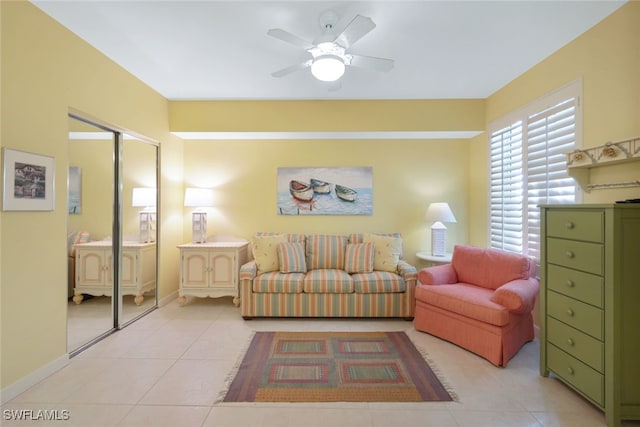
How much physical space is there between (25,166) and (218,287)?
88.5 inches

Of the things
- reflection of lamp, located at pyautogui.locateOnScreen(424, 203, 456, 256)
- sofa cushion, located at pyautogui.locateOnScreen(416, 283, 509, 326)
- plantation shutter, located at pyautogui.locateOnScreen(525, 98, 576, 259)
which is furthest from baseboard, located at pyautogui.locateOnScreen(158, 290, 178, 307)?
plantation shutter, located at pyautogui.locateOnScreen(525, 98, 576, 259)

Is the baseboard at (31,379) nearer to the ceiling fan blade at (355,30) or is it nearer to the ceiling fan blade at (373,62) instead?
the ceiling fan blade at (355,30)

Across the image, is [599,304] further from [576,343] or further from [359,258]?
[359,258]

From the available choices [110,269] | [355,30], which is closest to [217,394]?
[110,269]

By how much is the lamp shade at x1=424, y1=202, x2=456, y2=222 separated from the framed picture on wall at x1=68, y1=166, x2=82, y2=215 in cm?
388

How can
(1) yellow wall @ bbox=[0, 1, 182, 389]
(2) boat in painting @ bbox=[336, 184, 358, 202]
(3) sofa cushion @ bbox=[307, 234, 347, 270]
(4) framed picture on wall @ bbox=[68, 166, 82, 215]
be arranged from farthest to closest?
(2) boat in painting @ bbox=[336, 184, 358, 202], (3) sofa cushion @ bbox=[307, 234, 347, 270], (4) framed picture on wall @ bbox=[68, 166, 82, 215], (1) yellow wall @ bbox=[0, 1, 182, 389]

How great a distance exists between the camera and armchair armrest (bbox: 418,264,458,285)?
10.00 feet

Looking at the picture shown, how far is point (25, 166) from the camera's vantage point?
2.03 metres

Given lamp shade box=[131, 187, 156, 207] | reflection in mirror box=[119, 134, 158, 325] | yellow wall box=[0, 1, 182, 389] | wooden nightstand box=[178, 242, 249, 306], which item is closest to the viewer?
yellow wall box=[0, 1, 182, 389]

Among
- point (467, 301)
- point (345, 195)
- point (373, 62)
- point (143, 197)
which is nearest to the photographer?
point (373, 62)

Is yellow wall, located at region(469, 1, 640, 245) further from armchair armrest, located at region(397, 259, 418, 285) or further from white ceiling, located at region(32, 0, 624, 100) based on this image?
armchair armrest, located at region(397, 259, 418, 285)

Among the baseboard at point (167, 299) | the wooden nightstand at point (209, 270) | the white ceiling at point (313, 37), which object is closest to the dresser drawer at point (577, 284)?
the white ceiling at point (313, 37)

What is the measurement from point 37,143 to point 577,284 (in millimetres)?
4016

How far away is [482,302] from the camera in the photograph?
2.51 meters
